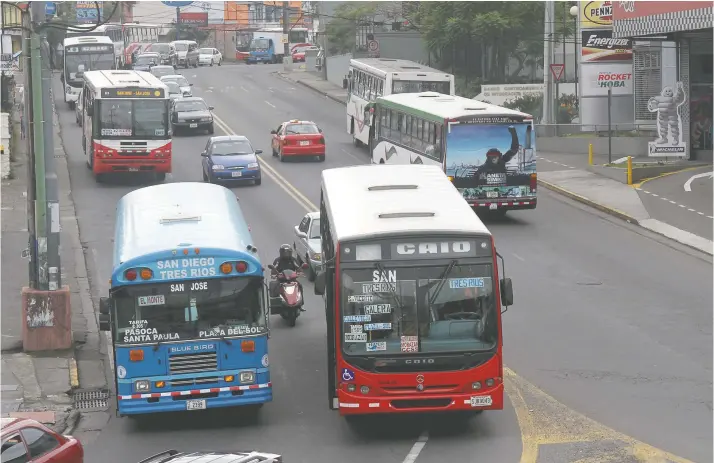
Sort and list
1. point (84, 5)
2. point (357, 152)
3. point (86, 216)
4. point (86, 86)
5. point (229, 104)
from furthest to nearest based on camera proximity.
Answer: point (84, 5)
point (229, 104)
point (357, 152)
point (86, 86)
point (86, 216)

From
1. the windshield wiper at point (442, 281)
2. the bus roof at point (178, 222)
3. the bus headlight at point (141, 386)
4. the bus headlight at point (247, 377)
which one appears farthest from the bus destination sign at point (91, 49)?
the windshield wiper at point (442, 281)

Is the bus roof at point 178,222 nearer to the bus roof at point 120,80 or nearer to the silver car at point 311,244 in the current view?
the silver car at point 311,244

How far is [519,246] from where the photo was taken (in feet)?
97.5

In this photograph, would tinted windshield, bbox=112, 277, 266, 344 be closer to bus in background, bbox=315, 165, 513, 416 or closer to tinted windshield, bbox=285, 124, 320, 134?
bus in background, bbox=315, 165, 513, 416

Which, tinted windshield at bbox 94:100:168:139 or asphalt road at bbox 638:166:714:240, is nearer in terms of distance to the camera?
asphalt road at bbox 638:166:714:240

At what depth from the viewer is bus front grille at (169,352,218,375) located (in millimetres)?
16062

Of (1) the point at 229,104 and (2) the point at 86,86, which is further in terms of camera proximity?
(1) the point at 229,104

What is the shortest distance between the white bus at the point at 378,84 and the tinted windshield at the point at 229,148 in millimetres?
6118

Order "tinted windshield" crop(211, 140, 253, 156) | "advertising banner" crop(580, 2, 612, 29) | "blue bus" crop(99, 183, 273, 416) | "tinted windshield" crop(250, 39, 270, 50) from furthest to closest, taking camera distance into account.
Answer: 1. "tinted windshield" crop(250, 39, 270, 50)
2. "advertising banner" crop(580, 2, 612, 29)
3. "tinted windshield" crop(211, 140, 253, 156)
4. "blue bus" crop(99, 183, 273, 416)

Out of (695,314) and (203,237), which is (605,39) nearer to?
(695,314)

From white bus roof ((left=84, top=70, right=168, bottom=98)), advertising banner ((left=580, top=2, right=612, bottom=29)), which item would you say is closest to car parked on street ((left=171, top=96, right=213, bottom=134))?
white bus roof ((left=84, top=70, right=168, bottom=98))

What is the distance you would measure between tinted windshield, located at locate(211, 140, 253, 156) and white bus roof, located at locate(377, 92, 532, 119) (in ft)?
15.3

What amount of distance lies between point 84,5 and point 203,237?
312 feet

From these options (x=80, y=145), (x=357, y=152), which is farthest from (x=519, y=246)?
(x=80, y=145)
